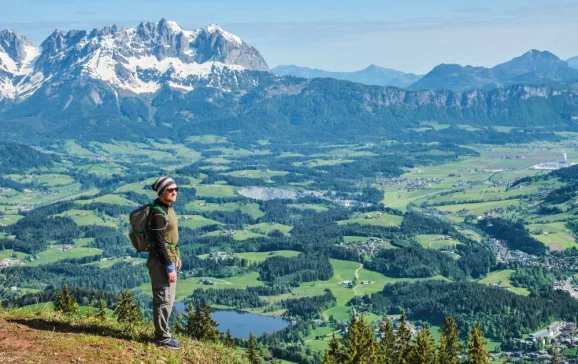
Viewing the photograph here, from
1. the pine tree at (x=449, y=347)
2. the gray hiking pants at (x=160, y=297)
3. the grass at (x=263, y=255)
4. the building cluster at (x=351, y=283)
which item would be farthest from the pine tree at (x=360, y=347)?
the grass at (x=263, y=255)

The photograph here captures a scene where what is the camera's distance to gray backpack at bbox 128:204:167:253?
19.3m

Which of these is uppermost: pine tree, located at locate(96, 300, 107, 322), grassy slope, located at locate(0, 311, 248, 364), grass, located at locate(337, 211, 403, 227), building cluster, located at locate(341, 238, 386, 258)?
grassy slope, located at locate(0, 311, 248, 364)

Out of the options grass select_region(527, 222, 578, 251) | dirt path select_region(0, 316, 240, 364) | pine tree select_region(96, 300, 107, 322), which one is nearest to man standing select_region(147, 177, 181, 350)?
dirt path select_region(0, 316, 240, 364)

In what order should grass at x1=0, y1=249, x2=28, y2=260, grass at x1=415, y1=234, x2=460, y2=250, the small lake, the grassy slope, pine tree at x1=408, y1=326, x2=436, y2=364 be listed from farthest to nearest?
grass at x1=415, y1=234, x2=460, y2=250, grass at x1=0, y1=249, x2=28, y2=260, the small lake, pine tree at x1=408, y1=326, x2=436, y2=364, the grassy slope

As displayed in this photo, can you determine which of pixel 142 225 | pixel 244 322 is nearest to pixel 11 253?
pixel 244 322

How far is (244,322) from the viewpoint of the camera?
10819 centimetres

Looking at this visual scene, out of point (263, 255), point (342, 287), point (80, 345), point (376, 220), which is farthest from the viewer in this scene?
point (376, 220)

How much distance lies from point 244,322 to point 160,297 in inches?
3535

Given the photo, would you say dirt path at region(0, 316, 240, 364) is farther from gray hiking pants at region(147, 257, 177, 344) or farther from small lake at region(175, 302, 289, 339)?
small lake at region(175, 302, 289, 339)

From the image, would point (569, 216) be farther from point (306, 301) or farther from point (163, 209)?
point (163, 209)

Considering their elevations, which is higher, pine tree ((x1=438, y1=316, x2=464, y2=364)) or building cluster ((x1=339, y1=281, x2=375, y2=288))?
pine tree ((x1=438, y1=316, x2=464, y2=364))

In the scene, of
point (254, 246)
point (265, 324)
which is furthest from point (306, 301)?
point (254, 246)

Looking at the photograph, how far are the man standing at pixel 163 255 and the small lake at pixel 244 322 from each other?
7869 cm

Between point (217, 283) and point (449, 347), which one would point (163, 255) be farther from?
point (217, 283)
